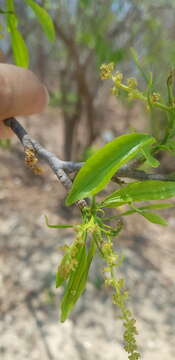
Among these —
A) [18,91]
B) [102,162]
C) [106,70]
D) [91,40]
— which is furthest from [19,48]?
[91,40]

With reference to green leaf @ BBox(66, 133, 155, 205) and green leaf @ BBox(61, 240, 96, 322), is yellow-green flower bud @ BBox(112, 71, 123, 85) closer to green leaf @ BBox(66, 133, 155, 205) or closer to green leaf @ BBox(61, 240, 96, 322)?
green leaf @ BBox(66, 133, 155, 205)

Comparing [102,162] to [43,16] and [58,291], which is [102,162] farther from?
[58,291]

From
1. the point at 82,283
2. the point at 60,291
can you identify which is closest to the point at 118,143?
the point at 82,283

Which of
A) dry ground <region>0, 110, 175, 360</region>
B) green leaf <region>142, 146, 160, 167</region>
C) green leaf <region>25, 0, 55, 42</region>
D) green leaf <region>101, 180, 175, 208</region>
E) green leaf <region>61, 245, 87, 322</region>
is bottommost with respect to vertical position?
dry ground <region>0, 110, 175, 360</region>

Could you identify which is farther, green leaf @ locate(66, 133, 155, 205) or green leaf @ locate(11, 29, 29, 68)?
green leaf @ locate(11, 29, 29, 68)

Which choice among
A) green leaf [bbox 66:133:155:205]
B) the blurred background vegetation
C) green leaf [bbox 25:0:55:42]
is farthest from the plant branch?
the blurred background vegetation

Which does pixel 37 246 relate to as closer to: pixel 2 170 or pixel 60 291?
pixel 60 291

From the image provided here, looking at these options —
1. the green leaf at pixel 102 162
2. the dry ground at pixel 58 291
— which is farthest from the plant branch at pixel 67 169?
the dry ground at pixel 58 291
